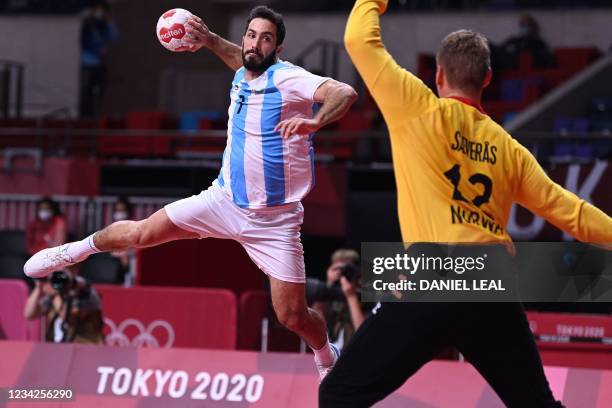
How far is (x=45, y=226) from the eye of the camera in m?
13.9

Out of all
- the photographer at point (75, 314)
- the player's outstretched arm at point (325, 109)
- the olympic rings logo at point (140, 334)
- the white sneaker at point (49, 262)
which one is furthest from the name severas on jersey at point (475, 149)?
the olympic rings logo at point (140, 334)

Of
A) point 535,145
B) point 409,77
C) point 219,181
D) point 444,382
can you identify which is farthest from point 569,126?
point 409,77

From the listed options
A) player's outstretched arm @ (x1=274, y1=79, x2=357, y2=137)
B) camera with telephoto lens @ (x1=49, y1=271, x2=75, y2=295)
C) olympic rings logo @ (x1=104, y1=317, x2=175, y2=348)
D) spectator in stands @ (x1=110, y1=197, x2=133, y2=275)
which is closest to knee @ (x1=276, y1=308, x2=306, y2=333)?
player's outstretched arm @ (x1=274, y1=79, x2=357, y2=137)

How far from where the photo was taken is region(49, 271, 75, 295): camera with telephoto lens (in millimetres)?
8414

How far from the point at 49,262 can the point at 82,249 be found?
10.3 inches

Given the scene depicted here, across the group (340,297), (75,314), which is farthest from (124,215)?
(340,297)

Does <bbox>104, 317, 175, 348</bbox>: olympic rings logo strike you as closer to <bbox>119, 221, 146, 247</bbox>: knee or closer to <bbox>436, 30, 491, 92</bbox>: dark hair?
<bbox>119, 221, 146, 247</bbox>: knee

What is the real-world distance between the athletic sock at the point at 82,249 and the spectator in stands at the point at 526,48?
11.2 metres

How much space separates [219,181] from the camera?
6707 mm

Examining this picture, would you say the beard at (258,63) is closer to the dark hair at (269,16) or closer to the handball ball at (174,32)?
the dark hair at (269,16)

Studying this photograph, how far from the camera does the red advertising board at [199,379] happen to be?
741cm

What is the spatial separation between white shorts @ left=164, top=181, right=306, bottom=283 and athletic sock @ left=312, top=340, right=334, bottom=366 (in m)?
0.45

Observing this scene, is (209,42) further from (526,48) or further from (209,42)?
(526,48)

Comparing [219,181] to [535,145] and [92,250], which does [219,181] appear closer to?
[92,250]
